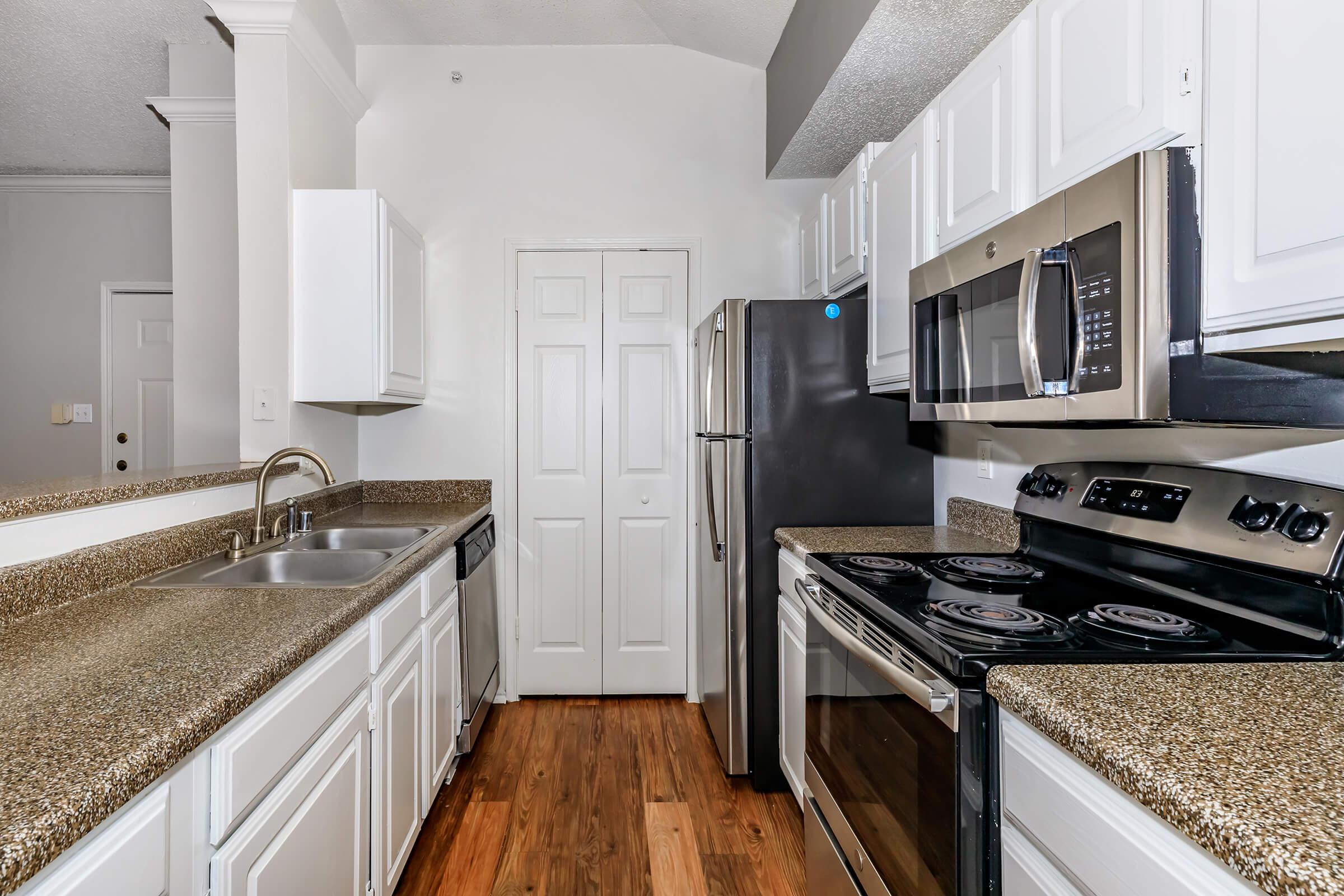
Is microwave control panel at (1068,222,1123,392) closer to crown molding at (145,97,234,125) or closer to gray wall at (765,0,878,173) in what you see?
gray wall at (765,0,878,173)

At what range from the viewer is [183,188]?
2877 millimetres

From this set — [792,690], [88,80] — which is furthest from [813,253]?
[88,80]

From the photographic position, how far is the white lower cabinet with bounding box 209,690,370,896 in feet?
3.38

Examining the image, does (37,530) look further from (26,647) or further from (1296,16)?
(1296,16)

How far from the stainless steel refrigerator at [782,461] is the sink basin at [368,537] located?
106 cm

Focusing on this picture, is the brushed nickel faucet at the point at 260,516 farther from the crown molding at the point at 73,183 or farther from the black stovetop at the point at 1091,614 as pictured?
the crown molding at the point at 73,183

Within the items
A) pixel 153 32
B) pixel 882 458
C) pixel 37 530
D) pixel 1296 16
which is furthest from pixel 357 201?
pixel 1296 16

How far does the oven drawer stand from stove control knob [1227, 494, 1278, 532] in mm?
955

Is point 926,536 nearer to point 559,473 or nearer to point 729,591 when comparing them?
point 729,591

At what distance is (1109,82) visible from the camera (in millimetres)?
1151

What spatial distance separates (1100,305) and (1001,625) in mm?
532

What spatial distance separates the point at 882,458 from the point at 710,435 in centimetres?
60

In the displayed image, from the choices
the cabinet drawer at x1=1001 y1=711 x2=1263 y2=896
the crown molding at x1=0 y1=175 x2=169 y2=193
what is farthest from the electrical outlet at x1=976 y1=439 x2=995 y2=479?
the crown molding at x1=0 y1=175 x2=169 y2=193

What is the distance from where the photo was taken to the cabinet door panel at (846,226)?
7.64ft
